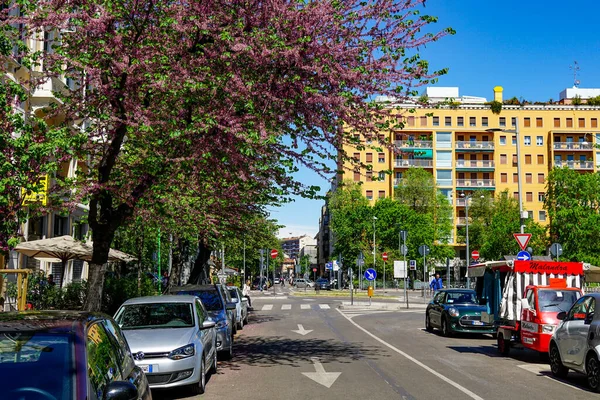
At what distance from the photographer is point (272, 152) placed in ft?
42.5

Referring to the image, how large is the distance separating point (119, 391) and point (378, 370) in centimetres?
872

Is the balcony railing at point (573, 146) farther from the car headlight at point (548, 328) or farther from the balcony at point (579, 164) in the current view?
the car headlight at point (548, 328)

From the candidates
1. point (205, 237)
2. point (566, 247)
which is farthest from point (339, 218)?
point (205, 237)

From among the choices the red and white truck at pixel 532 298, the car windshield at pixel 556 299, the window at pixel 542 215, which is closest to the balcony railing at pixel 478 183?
the window at pixel 542 215

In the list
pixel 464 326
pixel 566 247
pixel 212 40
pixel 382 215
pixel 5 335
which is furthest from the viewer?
pixel 382 215

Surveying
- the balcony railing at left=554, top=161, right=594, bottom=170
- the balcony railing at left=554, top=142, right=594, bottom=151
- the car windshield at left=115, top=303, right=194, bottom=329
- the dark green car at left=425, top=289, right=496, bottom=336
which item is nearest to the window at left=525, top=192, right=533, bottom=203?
the balcony railing at left=554, top=161, right=594, bottom=170

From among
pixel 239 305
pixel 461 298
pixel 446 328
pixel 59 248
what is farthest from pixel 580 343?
pixel 59 248

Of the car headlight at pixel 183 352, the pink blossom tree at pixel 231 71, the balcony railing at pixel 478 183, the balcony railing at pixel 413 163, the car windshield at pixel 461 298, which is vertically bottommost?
the car headlight at pixel 183 352

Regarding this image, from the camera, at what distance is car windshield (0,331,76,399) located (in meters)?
4.36

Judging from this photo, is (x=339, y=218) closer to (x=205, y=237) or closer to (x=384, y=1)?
(x=205, y=237)

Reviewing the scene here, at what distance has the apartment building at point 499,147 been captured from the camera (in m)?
88.8

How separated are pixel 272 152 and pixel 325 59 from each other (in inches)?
85.2

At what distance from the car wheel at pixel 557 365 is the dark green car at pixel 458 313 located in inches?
270

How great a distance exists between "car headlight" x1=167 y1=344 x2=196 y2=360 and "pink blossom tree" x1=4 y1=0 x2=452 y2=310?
338 centimetres
